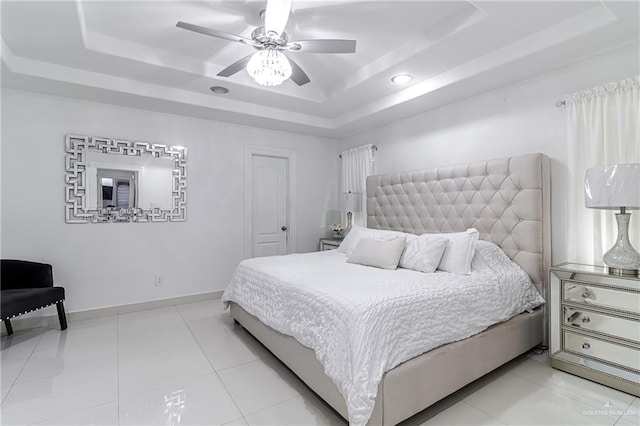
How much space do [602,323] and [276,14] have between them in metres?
2.95

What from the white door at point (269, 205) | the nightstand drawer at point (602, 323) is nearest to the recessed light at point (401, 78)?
the white door at point (269, 205)

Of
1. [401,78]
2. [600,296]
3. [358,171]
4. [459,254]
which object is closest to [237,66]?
[401,78]

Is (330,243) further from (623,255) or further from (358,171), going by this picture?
(623,255)

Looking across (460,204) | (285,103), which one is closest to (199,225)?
(285,103)

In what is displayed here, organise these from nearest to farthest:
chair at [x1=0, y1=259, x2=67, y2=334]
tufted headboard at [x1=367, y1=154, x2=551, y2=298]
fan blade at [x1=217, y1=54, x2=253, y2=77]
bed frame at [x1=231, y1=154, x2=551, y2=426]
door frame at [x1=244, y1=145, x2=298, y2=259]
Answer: bed frame at [x1=231, y1=154, x2=551, y2=426], fan blade at [x1=217, y1=54, x2=253, y2=77], tufted headboard at [x1=367, y1=154, x2=551, y2=298], chair at [x1=0, y1=259, x2=67, y2=334], door frame at [x1=244, y1=145, x2=298, y2=259]

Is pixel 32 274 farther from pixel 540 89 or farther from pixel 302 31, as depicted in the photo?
pixel 540 89

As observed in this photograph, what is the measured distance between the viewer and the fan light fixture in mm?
2217

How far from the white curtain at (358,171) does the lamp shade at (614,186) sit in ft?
8.81

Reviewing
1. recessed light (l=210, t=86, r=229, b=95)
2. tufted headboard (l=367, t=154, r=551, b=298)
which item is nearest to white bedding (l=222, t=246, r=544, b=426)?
tufted headboard (l=367, t=154, r=551, b=298)

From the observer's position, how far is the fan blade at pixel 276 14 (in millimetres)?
1823

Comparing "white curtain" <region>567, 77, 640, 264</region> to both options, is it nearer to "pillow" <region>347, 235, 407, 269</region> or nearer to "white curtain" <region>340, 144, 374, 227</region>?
"pillow" <region>347, 235, 407, 269</region>

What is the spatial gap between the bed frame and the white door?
1.43 metres

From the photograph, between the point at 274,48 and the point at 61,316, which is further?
the point at 61,316

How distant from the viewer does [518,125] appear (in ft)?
9.79
